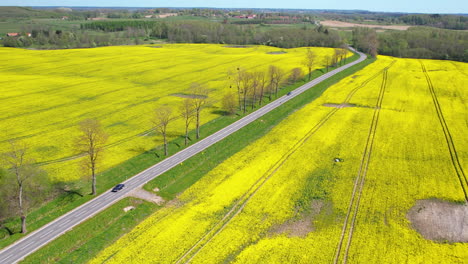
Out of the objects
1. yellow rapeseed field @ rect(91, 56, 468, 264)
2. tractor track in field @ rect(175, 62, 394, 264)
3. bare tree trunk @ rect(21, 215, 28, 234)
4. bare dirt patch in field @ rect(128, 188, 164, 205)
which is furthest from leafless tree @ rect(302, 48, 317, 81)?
bare tree trunk @ rect(21, 215, 28, 234)

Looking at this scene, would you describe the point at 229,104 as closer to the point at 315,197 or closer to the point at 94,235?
the point at 315,197

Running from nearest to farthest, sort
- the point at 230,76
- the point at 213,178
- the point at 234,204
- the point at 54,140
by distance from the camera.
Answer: the point at 234,204
the point at 213,178
the point at 54,140
the point at 230,76

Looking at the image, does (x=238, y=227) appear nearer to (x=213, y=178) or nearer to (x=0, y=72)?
(x=213, y=178)

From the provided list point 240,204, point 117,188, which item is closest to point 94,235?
point 117,188

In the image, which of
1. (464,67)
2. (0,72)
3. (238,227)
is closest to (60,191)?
(238,227)

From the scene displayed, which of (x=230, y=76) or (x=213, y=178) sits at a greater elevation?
(x=230, y=76)

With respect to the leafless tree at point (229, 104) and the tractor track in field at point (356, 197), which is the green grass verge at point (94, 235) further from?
the leafless tree at point (229, 104)

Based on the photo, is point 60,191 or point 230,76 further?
point 230,76
